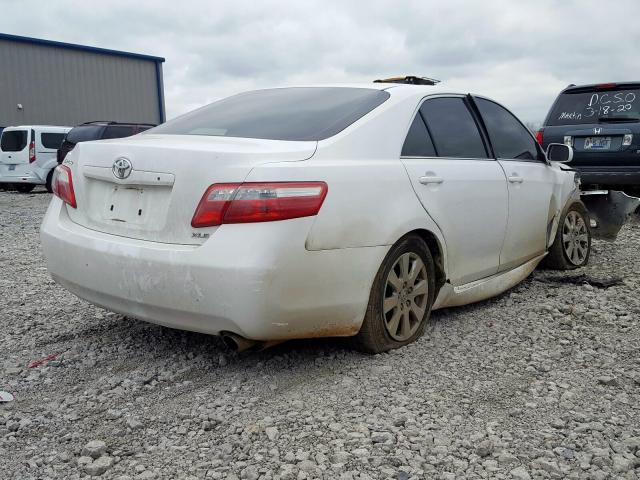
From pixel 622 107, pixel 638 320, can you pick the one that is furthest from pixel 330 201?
pixel 622 107

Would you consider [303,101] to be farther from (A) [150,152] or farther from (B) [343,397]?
(B) [343,397]

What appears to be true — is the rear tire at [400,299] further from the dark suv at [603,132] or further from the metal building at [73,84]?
the metal building at [73,84]

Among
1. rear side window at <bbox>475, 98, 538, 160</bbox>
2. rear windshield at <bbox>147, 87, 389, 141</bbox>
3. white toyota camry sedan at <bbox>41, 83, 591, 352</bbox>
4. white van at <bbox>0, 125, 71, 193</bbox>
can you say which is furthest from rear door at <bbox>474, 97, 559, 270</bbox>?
white van at <bbox>0, 125, 71, 193</bbox>

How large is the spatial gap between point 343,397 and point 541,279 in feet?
9.58

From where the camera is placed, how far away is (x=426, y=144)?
373cm

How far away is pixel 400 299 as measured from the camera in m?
3.48

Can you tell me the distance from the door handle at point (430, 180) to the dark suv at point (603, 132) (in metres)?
5.30

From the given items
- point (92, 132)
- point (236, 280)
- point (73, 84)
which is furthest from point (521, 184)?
point (73, 84)

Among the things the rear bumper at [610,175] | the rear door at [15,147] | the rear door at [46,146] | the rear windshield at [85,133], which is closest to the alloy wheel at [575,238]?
the rear bumper at [610,175]

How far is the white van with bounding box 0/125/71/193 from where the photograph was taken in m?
15.7

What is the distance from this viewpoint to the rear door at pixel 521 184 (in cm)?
443

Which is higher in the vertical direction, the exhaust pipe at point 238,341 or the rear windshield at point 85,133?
the rear windshield at point 85,133

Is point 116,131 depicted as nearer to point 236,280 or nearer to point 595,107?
point 595,107

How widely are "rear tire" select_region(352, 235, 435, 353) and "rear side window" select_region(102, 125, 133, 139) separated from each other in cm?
1314
